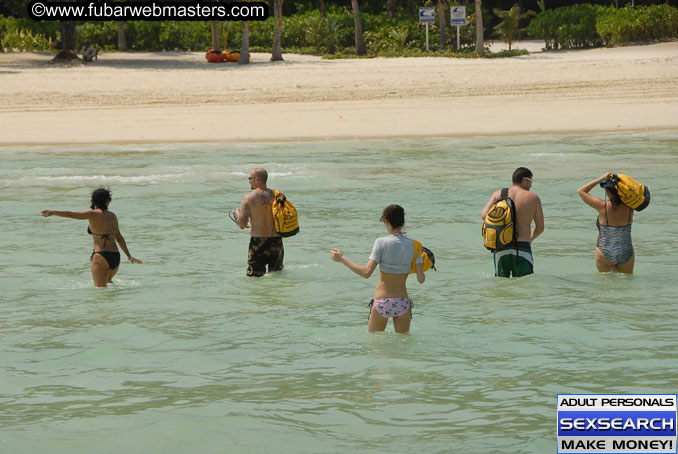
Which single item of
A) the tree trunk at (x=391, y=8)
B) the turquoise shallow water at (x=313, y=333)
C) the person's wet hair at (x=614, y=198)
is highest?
the tree trunk at (x=391, y=8)

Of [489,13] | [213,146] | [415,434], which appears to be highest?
[489,13]

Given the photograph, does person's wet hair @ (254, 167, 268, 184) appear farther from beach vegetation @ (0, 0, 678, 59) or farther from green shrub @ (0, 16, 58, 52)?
green shrub @ (0, 16, 58, 52)

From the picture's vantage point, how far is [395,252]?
8656 mm

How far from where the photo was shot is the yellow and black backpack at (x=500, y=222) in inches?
427

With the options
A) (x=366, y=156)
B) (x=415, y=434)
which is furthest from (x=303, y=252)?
(x=366, y=156)

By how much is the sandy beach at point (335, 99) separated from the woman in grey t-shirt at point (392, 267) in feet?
63.1

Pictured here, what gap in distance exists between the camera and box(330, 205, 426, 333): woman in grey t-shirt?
843 cm

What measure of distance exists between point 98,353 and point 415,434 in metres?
3.80

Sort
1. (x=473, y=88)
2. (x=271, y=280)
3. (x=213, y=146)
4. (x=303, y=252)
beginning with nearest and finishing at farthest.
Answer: (x=271, y=280)
(x=303, y=252)
(x=213, y=146)
(x=473, y=88)

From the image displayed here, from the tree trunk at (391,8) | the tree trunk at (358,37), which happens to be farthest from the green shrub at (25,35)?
the tree trunk at (391,8)

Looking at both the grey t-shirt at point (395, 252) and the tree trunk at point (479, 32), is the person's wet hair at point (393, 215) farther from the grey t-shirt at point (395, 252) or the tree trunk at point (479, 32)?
the tree trunk at point (479, 32)

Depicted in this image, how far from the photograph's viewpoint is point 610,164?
23016 mm

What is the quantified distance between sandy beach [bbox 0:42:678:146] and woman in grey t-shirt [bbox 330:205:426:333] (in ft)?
63.1

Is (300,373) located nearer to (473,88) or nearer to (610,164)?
(610,164)
